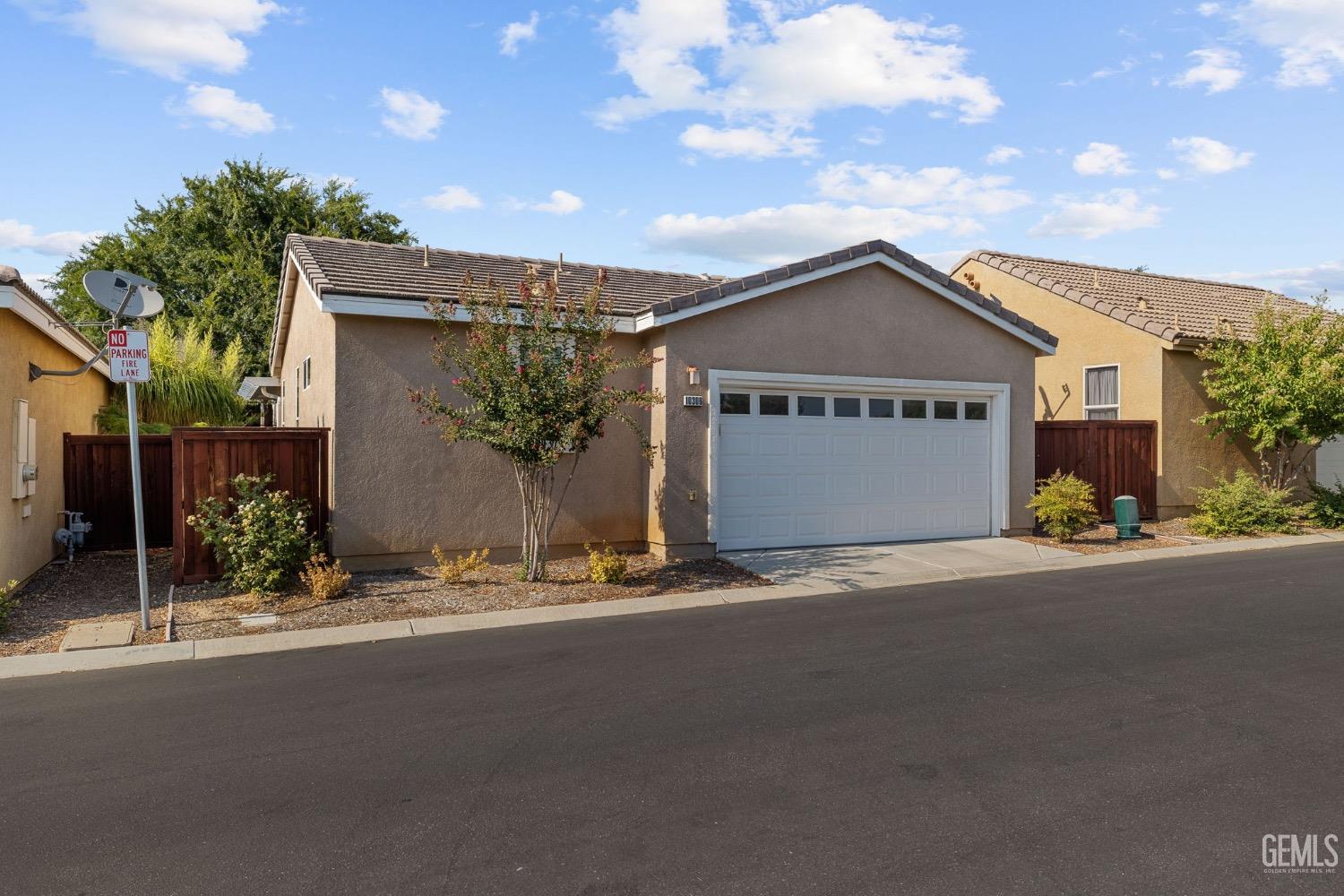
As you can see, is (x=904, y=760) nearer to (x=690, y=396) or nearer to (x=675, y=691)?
(x=675, y=691)

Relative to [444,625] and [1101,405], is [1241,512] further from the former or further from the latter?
[444,625]

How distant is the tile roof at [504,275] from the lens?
434 inches

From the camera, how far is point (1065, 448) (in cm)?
1501

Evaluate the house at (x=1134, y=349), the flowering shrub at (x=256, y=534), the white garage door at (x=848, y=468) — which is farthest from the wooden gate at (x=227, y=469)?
the house at (x=1134, y=349)

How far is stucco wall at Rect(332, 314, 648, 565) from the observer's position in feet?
34.0

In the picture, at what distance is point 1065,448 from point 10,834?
589 inches

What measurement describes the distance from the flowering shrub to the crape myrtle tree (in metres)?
1.90

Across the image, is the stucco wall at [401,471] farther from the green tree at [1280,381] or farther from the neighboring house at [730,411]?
the green tree at [1280,381]

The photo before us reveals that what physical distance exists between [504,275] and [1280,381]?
42.8 ft

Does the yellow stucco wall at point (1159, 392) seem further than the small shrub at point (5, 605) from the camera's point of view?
Yes

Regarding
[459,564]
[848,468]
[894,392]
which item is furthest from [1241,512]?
[459,564]

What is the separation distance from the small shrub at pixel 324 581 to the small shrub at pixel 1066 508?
9958mm

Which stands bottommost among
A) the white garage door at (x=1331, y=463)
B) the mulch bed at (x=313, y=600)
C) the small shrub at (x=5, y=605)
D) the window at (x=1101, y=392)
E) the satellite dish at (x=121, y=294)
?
the mulch bed at (x=313, y=600)

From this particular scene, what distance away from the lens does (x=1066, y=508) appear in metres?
12.8
